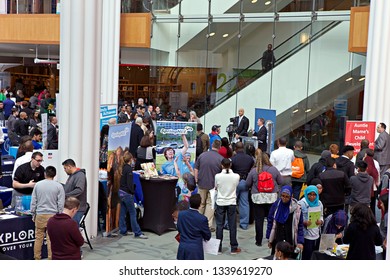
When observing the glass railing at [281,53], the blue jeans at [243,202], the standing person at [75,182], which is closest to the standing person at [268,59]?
the glass railing at [281,53]

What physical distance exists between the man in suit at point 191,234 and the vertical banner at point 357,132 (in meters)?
6.21

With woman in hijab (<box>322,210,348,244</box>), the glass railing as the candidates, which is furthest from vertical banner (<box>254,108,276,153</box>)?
woman in hijab (<box>322,210,348,244</box>)

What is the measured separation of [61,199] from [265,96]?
37.5 ft

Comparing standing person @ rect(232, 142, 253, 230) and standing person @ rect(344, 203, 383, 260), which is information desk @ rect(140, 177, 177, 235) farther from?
standing person @ rect(344, 203, 383, 260)

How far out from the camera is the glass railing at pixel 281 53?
1698cm

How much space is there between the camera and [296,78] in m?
17.4

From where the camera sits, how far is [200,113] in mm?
19125

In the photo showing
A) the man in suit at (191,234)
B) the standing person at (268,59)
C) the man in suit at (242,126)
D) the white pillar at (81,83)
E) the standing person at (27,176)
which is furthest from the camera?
the standing person at (268,59)

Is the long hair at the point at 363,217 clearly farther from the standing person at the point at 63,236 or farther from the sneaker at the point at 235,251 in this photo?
the sneaker at the point at 235,251

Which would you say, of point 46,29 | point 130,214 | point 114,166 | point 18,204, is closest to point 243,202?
point 130,214

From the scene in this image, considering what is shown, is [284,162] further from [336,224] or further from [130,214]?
[336,224]

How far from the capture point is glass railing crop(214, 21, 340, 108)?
17.0 m

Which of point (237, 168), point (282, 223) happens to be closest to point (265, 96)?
point (237, 168)

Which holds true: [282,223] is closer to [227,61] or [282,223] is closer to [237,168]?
[237,168]
